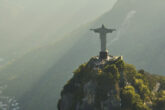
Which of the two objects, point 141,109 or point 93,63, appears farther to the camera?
point 93,63

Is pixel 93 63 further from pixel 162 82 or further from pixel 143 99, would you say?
pixel 162 82

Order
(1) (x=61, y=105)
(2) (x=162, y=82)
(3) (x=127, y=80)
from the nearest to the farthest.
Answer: (3) (x=127, y=80)
(1) (x=61, y=105)
(2) (x=162, y=82)

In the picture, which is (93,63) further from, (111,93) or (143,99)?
(143,99)

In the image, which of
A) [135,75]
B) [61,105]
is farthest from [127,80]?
[61,105]

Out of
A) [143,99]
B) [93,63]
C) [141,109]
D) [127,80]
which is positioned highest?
[93,63]

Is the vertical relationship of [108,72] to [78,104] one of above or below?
above

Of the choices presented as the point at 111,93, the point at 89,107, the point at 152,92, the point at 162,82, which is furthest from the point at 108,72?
the point at 162,82

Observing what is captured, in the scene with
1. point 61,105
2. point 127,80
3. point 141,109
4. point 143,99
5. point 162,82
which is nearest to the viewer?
point 141,109
